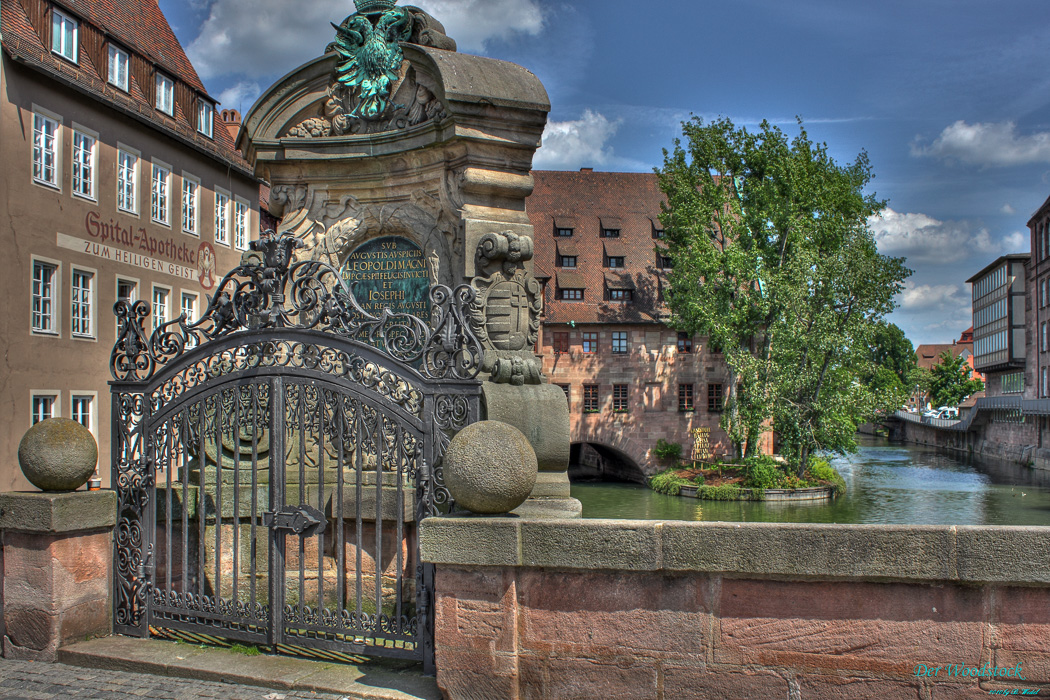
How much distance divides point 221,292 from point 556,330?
32087 mm

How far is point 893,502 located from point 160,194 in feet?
80.9

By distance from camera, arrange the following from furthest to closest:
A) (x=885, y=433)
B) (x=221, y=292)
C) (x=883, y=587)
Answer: (x=885, y=433), (x=221, y=292), (x=883, y=587)

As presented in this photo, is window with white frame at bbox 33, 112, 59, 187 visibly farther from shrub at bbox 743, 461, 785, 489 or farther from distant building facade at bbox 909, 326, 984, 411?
distant building facade at bbox 909, 326, 984, 411

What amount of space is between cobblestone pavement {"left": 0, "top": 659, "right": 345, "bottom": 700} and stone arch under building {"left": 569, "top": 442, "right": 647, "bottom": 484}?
3147cm

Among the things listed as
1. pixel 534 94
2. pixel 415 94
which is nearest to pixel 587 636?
pixel 534 94

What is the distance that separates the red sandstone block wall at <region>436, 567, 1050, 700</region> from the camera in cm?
380

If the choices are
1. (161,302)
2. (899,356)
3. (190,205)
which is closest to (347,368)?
(161,302)

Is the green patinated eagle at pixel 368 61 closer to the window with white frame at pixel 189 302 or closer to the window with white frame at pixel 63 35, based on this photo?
the window with white frame at pixel 63 35

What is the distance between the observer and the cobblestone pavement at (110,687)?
14.4ft

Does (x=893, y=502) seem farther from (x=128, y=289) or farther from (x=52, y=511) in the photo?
(x=52, y=511)

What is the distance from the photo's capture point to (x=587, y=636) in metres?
4.10

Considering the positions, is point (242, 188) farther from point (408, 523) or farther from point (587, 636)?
point (587, 636)

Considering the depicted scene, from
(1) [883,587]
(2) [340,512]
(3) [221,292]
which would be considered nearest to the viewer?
(1) [883,587]

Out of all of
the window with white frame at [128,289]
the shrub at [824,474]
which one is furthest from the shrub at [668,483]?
the window with white frame at [128,289]
